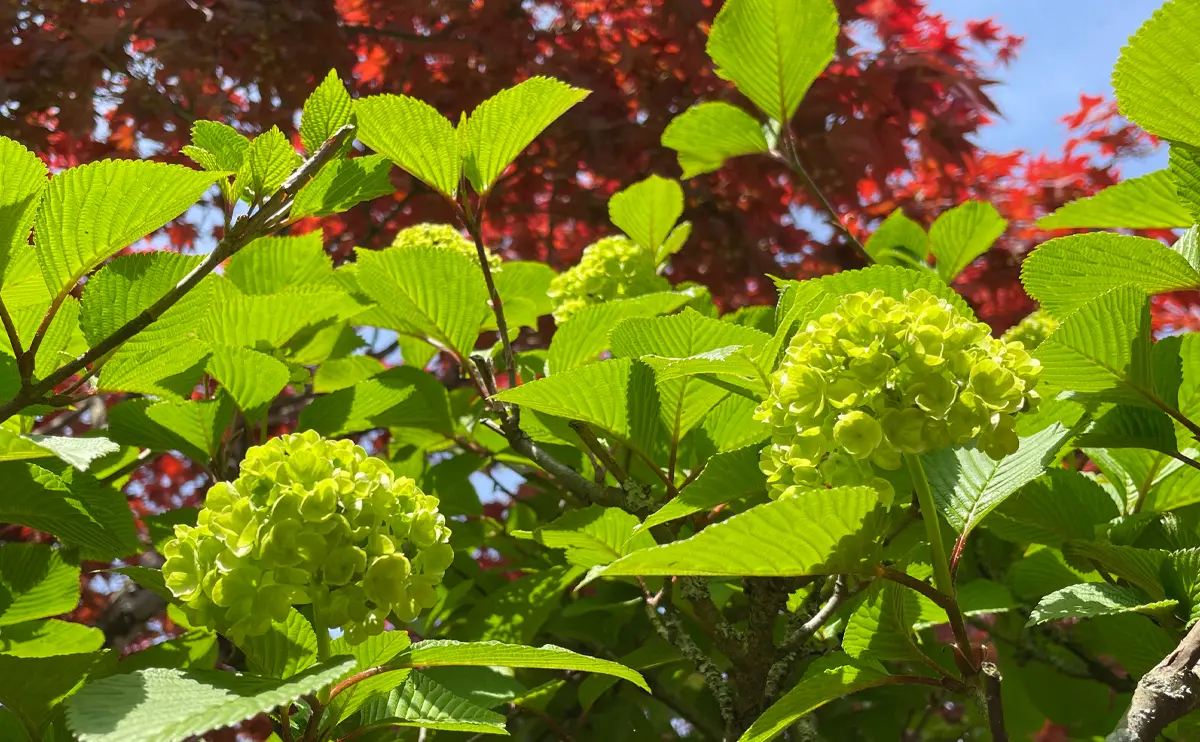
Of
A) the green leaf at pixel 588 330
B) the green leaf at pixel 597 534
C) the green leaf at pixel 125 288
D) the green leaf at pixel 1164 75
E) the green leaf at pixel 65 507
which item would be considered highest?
the green leaf at pixel 1164 75

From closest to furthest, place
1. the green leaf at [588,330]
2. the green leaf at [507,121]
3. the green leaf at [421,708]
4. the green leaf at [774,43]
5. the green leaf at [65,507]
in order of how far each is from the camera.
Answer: the green leaf at [421,708] → the green leaf at [65,507] → the green leaf at [507,121] → the green leaf at [588,330] → the green leaf at [774,43]

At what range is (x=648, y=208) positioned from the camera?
1.92 m

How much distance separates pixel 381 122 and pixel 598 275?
626 mm

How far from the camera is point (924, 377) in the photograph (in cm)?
81

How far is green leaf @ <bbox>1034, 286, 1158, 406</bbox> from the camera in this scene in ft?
3.16

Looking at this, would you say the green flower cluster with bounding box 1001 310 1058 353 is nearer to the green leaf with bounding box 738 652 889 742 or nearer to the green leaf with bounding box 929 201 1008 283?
the green leaf with bounding box 929 201 1008 283

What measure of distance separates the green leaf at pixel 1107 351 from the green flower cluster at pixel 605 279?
0.91 metres

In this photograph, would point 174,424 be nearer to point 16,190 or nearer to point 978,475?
point 16,190

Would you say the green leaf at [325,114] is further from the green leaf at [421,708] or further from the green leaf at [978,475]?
the green leaf at [978,475]

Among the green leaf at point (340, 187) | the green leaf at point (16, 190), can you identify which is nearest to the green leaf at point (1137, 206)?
the green leaf at point (340, 187)

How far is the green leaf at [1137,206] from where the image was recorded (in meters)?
1.15

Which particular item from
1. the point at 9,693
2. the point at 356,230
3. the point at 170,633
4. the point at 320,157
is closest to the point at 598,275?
the point at 320,157

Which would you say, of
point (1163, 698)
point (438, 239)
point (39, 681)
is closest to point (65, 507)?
point (39, 681)

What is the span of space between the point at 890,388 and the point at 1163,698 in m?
0.32
